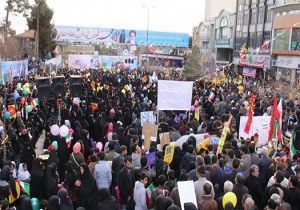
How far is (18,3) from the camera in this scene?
34031 millimetres

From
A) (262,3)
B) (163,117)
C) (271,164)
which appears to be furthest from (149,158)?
(262,3)

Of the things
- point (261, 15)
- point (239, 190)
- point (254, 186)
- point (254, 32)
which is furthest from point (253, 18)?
point (239, 190)

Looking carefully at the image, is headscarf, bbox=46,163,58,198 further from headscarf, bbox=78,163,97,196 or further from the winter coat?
the winter coat

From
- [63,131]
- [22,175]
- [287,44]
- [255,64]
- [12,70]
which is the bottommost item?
[22,175]

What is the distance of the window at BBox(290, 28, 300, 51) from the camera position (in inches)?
1259

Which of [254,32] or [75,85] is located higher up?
[254,32]

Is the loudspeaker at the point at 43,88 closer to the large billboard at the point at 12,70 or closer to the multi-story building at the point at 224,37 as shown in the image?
the large billboard at the point at 12,70

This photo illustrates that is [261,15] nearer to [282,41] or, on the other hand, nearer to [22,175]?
[282,41]

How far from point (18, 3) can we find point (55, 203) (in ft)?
105

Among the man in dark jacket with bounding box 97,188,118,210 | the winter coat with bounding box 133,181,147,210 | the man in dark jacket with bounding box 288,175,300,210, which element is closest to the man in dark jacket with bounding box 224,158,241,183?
the man in dark jacket with bounding box 288,175,300,210

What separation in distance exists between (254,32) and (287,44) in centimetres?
1259

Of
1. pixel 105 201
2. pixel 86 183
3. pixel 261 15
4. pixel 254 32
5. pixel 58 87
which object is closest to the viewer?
pixel 105 201

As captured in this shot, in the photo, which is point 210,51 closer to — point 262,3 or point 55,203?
point 262,3

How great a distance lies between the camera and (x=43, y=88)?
12773 mm
